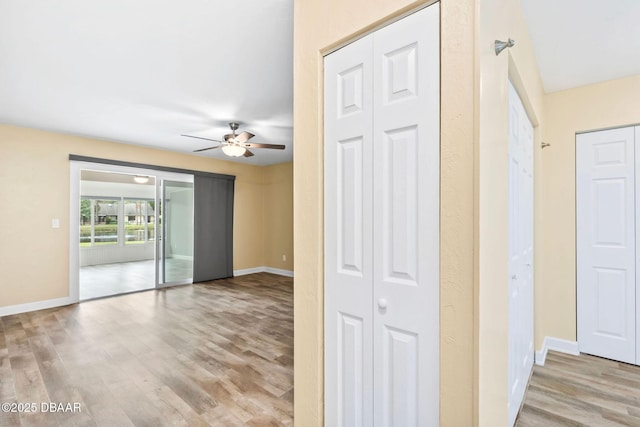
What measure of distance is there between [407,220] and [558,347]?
2.86 meters

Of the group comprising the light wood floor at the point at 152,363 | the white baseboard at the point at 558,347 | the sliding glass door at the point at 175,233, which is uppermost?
the sliding glass door at the point at 175,233

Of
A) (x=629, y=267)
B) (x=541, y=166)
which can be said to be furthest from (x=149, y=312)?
(x=629, y=267)

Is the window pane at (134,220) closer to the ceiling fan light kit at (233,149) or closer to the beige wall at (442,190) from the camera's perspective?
the ceiling fan light kit at (233,149)

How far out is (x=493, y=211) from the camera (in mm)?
1229

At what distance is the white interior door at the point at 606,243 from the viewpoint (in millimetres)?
2588

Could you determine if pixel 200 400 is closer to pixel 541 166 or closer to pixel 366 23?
pixel 366 23

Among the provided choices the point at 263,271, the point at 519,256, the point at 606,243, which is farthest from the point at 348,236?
the point at 263,271

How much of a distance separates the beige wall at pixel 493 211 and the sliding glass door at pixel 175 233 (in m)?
5.54

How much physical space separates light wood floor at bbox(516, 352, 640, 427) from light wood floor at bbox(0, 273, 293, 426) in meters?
1.70

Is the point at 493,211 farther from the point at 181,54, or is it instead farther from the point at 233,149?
the point at 233,149

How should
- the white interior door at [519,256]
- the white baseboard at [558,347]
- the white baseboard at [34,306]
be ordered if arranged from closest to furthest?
1. the white interior door at [519,256]
2. the white baseboard at [558,347]
3. the white baseboard at [34,306]

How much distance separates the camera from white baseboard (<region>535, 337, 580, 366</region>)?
2.71m

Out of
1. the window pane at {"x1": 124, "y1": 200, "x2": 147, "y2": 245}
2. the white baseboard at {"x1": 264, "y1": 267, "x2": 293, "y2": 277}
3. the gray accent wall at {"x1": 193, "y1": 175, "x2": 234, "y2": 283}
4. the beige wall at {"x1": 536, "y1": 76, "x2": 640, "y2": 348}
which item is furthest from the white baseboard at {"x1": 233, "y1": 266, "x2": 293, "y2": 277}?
the beige wall at {"x1": 536, "y1": 76, "x2": 640, "y2": 348}

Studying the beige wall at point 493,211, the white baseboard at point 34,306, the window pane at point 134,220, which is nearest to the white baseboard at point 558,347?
the beige wall at point 493,211
